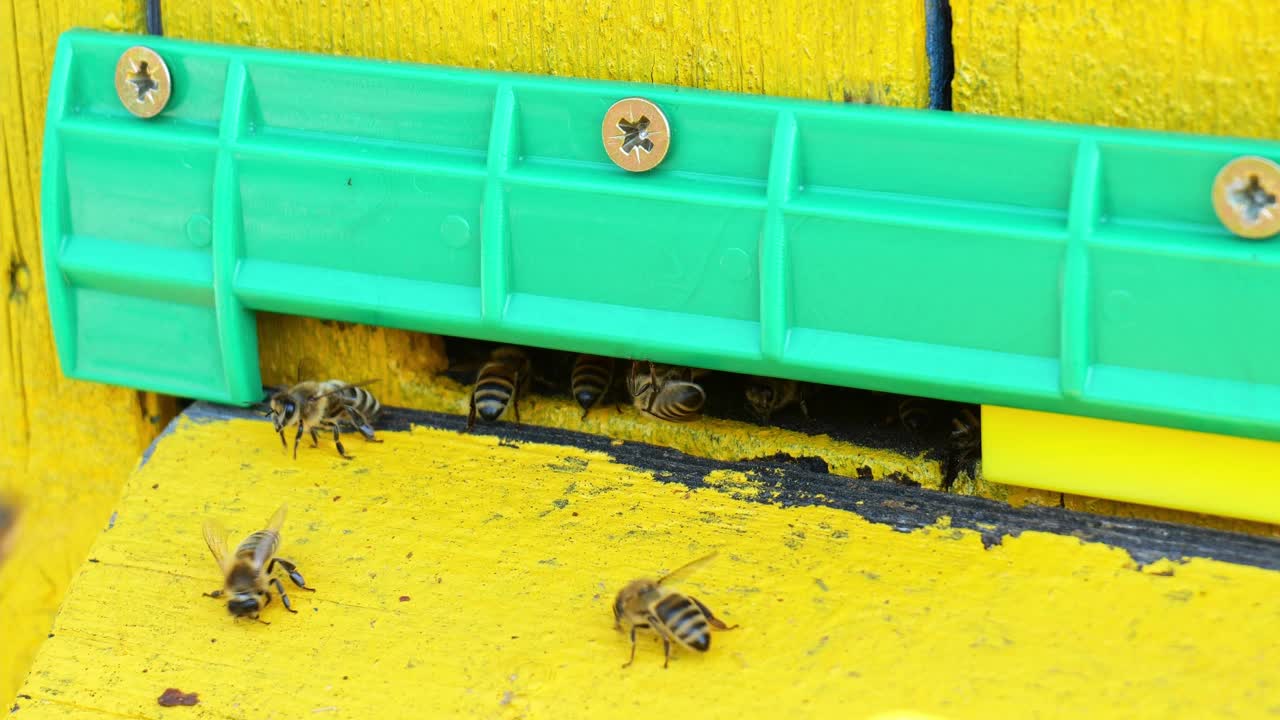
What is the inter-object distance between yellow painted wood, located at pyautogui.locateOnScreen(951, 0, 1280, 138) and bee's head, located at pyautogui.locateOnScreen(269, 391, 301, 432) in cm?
128

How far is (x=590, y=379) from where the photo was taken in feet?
8.21

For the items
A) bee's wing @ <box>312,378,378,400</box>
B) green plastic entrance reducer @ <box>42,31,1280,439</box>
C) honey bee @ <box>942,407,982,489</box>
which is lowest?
honey bee @ <box>942,407,982,489</box>

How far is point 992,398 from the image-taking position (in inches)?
76.2

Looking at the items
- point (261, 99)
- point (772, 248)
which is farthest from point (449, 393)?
point (772, 248)

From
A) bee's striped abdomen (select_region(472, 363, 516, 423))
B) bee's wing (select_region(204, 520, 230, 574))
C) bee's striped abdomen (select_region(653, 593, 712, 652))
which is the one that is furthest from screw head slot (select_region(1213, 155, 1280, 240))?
bee's wing (select_region(204, 520, 230, 574))

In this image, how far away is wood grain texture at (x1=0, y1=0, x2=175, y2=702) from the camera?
2518 mm

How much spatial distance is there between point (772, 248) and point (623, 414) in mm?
579

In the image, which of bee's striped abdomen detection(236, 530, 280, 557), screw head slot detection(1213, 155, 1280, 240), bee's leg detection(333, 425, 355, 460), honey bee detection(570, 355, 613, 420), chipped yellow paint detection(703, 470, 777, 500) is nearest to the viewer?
screw head slot detection(1213, 155, 1280, 240)

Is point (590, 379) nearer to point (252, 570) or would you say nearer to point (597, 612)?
point (597, 612)

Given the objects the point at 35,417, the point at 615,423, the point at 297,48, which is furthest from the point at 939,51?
the point at 35,417

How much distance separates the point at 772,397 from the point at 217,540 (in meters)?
1.00

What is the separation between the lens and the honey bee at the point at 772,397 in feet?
7.91

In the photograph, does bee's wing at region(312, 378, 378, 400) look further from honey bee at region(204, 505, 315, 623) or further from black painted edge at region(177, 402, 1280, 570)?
honey bee at region(204, 505, 315, 623)

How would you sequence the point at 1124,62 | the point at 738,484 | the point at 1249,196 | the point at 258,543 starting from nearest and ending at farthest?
the point at 1249,196
the point at 1124,62
the point at 258,543
the point at 738,484
